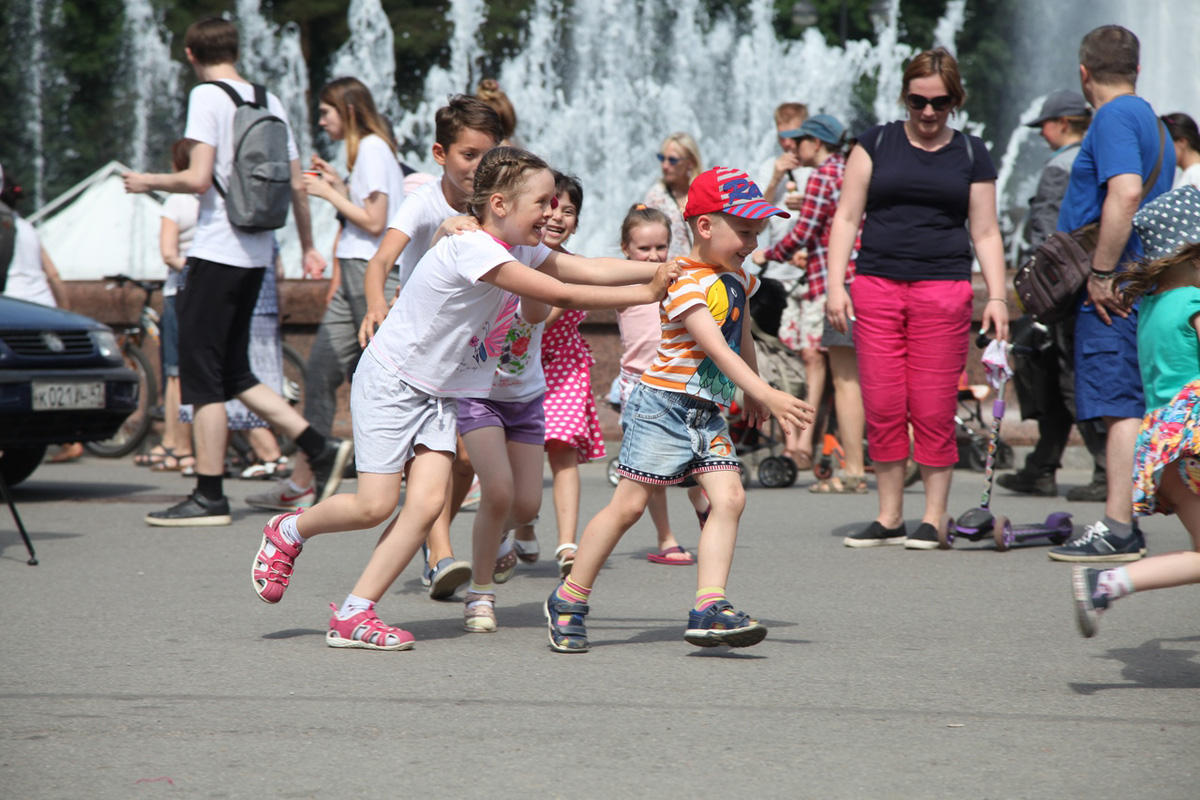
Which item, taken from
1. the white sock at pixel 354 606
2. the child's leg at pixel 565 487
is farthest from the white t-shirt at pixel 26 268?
the white sock at pixel 354 606

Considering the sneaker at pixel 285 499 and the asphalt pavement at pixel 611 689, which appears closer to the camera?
the asphalt pavement at pixel 611 689

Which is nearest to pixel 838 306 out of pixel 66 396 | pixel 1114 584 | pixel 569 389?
pixel 569 389

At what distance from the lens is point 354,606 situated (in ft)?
16.4

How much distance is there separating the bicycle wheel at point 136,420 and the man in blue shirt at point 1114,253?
23.9ft

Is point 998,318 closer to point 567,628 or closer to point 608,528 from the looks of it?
point 608,528

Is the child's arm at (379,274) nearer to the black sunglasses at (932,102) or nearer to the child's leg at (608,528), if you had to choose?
the child's leg at (608,528)

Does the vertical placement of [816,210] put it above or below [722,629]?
above

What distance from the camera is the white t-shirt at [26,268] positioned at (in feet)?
35.8

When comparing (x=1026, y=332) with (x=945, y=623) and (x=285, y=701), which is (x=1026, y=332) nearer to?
(x=945, y=623)

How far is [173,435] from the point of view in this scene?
11016 mm

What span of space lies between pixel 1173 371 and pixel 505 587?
2.71m

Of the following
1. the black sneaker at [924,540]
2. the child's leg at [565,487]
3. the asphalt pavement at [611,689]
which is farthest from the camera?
the black sneaker at [924,540]

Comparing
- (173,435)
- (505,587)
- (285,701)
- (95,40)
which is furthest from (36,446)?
(95,40)

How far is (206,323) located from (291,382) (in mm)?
3991
